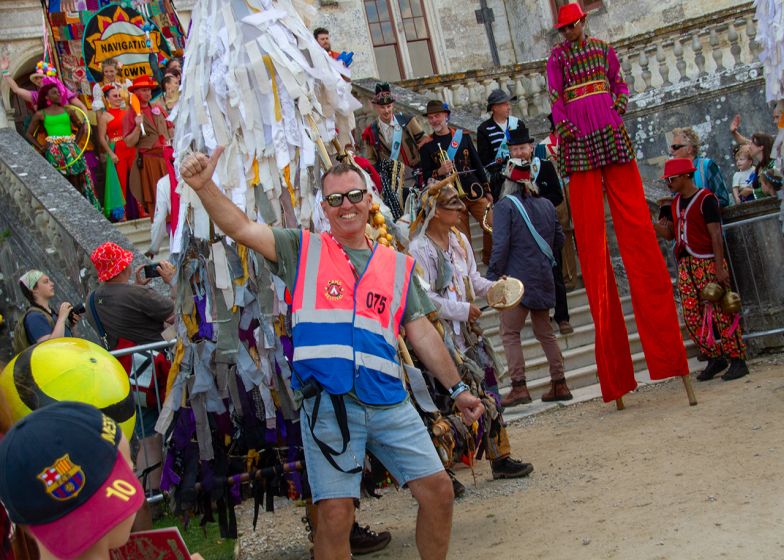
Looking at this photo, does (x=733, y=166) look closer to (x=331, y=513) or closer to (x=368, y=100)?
(x=368, y=100)

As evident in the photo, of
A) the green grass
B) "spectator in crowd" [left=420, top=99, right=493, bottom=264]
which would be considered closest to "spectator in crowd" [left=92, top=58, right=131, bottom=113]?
"spectator in crowd" [left=420, top=99, right=493, bottom=264]

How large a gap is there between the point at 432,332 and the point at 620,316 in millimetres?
3863

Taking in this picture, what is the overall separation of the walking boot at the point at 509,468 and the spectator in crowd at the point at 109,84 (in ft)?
25.2

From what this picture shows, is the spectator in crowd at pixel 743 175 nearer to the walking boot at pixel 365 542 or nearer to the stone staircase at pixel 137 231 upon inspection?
the stone staircase at pixel 137 231

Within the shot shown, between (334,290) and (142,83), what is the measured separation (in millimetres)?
8566

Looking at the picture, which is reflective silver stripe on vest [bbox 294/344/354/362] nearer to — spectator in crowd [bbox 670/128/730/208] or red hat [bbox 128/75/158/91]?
spectator in crowd [bbox 670/128/730/208]

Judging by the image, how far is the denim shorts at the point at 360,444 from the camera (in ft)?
13.5

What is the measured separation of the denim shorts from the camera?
13.5ft

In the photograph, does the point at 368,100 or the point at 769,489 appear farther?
the point at 368,100

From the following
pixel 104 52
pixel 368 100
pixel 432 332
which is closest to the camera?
pixel 432 332

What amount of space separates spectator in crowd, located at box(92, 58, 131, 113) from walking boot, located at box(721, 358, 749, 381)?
760cm

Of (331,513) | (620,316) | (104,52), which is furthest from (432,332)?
(104,52)

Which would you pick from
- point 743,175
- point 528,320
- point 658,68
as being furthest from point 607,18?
point 528,320

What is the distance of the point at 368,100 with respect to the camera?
1442 cm
